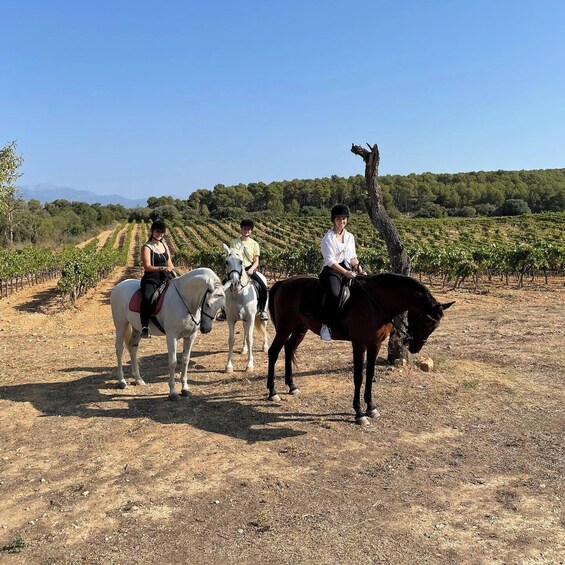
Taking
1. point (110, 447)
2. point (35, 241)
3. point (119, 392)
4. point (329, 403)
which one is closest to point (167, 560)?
point (110, 447)

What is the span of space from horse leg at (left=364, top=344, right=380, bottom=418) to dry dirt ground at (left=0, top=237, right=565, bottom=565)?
0.72 ft

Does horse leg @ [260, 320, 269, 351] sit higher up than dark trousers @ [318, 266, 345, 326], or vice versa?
dark trousers @ [318, 266, 345, 326]

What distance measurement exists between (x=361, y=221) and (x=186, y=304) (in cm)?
7444

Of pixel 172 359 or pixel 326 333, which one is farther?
pixel 172 359

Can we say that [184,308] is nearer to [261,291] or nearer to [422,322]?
[261,291]

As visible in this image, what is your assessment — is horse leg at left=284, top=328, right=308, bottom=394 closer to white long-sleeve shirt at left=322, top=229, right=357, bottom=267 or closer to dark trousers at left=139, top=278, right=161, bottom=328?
white long-sleeve shirt at left=322, top=229, right=357, bottom=267

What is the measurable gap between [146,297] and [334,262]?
2771 mm

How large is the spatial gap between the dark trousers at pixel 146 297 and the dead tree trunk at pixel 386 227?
4.08m

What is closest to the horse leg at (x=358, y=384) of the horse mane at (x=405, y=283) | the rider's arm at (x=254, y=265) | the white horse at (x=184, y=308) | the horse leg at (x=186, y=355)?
the horse mane at (x=405, y=283)

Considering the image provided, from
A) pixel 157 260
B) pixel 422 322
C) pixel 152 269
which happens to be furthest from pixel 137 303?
pixel 422 322

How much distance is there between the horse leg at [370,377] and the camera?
233 inches

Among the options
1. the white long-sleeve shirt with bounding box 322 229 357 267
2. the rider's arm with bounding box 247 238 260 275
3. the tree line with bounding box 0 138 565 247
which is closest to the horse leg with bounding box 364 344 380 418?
the white long-sleeve shirt with bounding box 322 229 357 267

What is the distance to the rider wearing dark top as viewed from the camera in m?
6.61

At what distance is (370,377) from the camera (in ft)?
19.7
